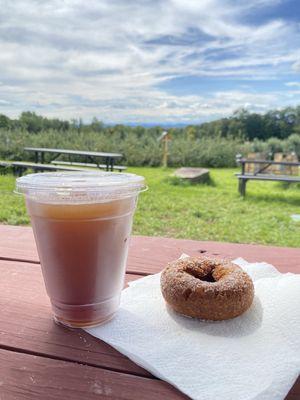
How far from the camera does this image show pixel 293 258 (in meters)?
0.78

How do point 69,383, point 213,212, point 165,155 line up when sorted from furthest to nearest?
1. point 165,155
2. point 213,212
3. point 69,383

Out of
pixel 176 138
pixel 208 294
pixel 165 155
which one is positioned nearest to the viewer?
pixel 208 294

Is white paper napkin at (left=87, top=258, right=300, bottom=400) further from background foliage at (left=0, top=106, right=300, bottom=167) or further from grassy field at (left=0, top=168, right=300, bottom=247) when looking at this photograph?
background foliage at (left=0, top=106, right=300, bottom=167)

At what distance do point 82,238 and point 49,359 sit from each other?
0.15 m

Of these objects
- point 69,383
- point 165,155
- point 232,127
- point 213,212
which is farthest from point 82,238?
point 232,127

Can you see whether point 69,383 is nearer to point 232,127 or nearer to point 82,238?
point 82,238

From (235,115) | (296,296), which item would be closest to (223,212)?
(296,296)

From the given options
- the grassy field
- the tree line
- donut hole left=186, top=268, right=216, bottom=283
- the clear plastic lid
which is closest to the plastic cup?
the clear plastic lid

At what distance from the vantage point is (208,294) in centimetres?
50

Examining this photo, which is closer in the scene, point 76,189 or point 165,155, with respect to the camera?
point 76,189

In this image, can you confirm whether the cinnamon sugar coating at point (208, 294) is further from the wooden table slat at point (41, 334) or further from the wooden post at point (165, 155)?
the wooden post at point (165, 155)

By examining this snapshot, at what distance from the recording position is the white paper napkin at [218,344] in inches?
15.5

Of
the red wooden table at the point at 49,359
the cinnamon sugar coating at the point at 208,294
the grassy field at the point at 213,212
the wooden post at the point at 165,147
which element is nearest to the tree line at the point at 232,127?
the wooden post at the point at 165,147

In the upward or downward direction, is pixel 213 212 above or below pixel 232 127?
below
